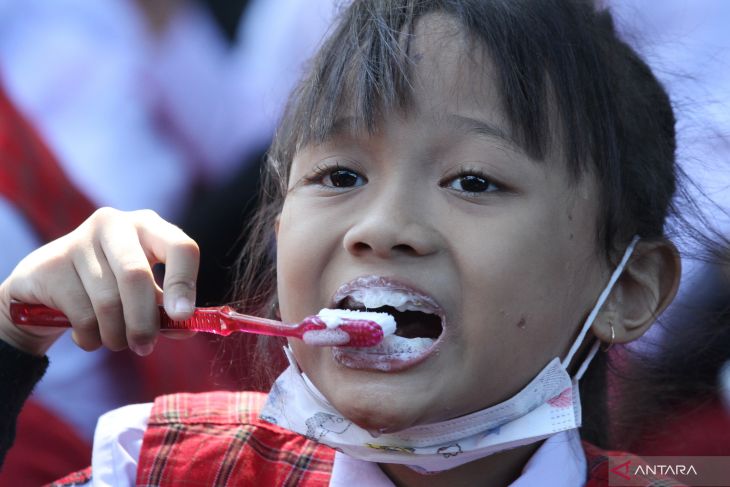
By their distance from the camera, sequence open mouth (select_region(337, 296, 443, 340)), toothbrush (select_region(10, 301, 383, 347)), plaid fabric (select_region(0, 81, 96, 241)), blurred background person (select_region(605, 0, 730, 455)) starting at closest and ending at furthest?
toothbrush (select_region(10, 301, 383, 347)) < open mouth (select_region(337, 296, 443, 340)) < blurred background person (select_region(605, 0, 730, 455)) < plaid fabric (select_region(0, 81, 96, 241))

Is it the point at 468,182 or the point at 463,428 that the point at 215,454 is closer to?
the point at 463,428

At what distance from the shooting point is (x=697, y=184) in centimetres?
156

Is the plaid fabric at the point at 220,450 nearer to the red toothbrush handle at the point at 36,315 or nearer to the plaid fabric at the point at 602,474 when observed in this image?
the red toothbrush handle at the point at 36,315

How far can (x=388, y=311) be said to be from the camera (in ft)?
3.75

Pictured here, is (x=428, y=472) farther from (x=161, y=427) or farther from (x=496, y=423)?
(x=161, y=427)

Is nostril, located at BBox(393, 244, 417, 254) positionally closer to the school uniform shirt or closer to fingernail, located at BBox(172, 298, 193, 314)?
fingernail, located at BBox(172, 298, 193, 314)

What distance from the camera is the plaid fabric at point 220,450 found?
139 centimetres

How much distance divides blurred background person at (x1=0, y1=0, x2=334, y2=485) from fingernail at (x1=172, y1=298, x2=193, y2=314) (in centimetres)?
81

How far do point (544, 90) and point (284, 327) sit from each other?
1.39 feet

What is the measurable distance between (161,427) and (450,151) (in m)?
0.61

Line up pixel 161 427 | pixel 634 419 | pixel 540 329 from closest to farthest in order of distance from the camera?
pixel 540 329, pixel 161 427, pixel 634 419

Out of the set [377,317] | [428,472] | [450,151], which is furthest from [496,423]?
[450,151]

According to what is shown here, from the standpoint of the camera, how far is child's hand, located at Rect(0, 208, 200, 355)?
1.21 meters

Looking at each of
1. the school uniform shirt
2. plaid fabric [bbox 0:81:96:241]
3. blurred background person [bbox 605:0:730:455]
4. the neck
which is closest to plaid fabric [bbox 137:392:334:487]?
the school uniform shirt
